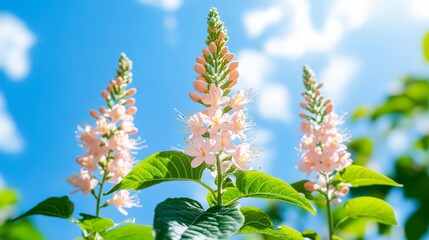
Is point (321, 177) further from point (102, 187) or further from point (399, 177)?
point (102, 187)

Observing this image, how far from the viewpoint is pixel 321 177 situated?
288cm

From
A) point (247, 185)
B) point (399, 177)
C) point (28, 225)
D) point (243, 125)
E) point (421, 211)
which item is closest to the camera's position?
point (28, 225)

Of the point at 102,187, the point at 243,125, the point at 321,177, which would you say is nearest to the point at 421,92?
the point at 321,177

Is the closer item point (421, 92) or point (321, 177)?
point (421, 92)

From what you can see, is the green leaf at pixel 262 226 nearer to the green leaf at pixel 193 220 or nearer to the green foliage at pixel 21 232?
the green leaf at pixel 193 220

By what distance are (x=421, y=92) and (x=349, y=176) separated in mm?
599

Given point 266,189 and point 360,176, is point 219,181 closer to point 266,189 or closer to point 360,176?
point 266,189

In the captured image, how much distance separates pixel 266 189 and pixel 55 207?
1121mm

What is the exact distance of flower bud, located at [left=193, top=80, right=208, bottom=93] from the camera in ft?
6.30

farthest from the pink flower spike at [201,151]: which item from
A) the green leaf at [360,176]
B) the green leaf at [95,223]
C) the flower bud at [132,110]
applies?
the flower bud at [132,110]

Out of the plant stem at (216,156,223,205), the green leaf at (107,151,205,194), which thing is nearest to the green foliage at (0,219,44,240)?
the green leaf at (107,151,205,194)

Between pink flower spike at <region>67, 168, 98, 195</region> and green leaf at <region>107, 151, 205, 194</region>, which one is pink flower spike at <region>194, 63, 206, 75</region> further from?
pink flower spike at <region>67, 168, 98, 195</region>

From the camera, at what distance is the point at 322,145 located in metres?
2.89

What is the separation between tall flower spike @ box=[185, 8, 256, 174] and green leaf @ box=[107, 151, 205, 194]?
0.05 metres
